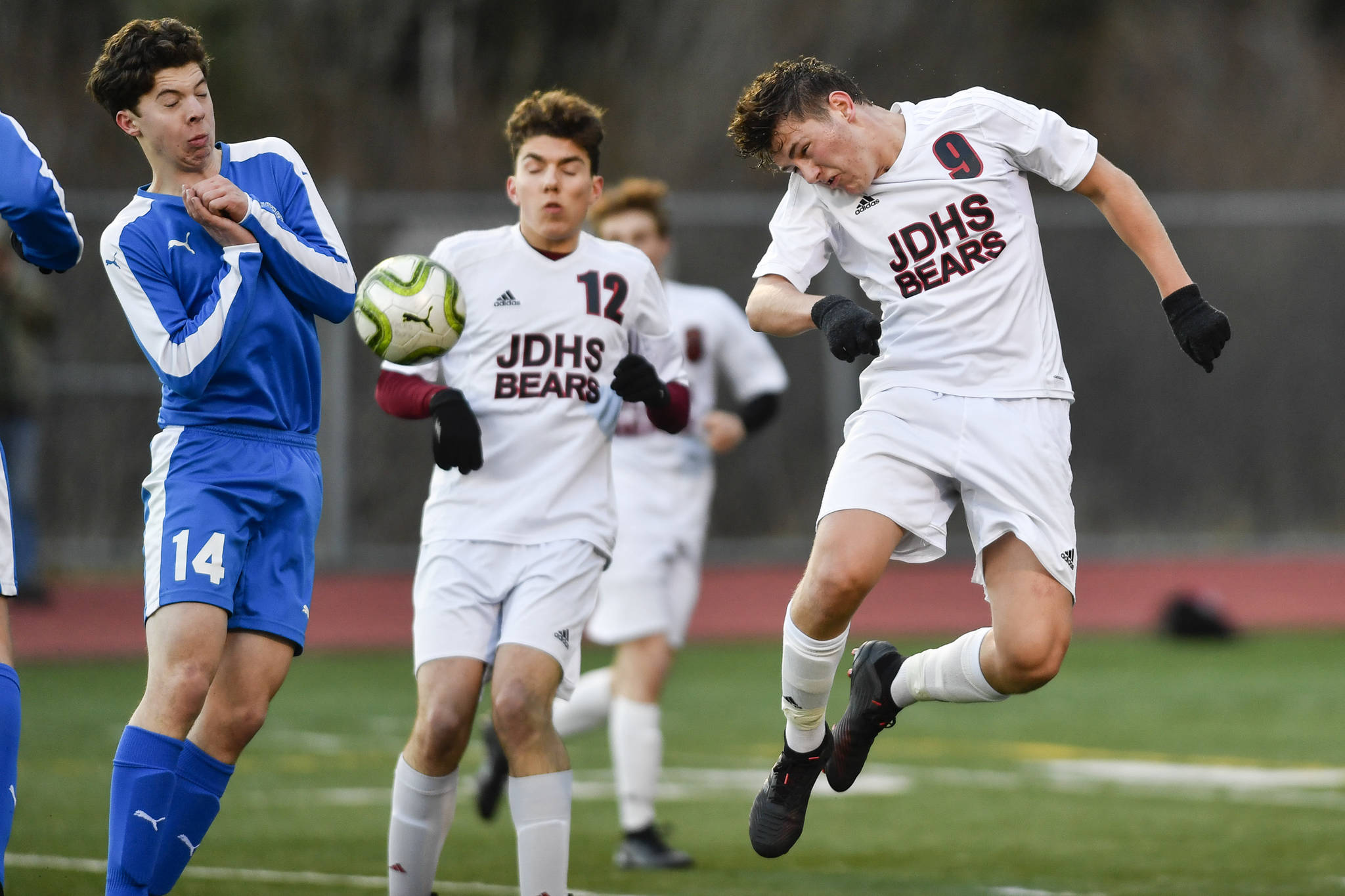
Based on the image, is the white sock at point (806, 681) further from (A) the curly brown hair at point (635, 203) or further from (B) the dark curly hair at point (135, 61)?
(A) the curly brown hair at point (635, 203)

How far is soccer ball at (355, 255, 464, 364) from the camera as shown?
5078 millimetres

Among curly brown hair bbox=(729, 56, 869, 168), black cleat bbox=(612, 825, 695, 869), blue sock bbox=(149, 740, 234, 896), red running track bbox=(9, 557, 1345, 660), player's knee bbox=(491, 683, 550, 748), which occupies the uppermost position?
curly brown hair bbox=(729, 56, 869, 168)

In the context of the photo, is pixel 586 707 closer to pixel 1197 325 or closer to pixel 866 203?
pixel 866 203

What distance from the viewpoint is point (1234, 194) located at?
16.8 m

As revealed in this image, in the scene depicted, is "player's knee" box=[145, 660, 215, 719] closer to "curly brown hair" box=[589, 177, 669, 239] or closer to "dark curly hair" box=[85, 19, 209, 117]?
"dark curly hair" box=[85, 19, 209, 117]

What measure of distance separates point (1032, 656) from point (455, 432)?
162 centimetres

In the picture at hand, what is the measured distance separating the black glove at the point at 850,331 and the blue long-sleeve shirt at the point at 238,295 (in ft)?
4.16

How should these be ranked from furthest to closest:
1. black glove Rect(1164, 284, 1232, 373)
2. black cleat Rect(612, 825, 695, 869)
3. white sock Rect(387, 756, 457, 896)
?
black cleat Rect(612, 825, 695, 869) → white sock Rect(387, 756, 457, 896) → black glove Rect(1164, 284, 1232, 373)

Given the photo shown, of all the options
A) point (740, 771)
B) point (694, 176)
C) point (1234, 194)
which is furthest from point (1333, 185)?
point (740, 771)

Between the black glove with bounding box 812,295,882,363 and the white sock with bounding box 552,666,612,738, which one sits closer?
the black glove with bounding box 812,295,882,363

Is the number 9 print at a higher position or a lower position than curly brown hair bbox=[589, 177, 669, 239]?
higher

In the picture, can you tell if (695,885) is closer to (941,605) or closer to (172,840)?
(172,840)

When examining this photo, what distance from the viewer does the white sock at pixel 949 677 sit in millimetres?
4965

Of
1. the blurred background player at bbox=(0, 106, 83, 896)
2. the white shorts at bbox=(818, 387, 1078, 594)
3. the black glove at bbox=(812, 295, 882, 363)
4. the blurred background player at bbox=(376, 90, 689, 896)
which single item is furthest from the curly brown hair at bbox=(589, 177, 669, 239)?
the blurred background player at bbox=(0, 106, 83, 896)
